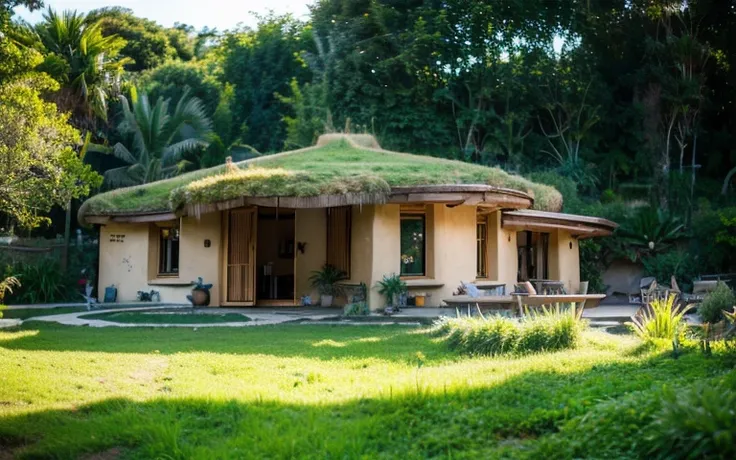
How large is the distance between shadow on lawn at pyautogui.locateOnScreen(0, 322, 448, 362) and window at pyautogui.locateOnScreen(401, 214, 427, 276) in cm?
380

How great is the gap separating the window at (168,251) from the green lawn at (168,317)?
430cm

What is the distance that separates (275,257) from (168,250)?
12.4 feet

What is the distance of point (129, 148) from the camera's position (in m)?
32.7

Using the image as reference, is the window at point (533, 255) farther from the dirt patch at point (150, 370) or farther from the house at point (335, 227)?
the dirt patch at point (150, 370)

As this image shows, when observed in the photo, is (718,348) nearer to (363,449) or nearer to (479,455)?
(479,455)

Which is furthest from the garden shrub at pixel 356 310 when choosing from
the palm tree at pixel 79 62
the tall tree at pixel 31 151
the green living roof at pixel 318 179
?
the palm tree at pixel 79 62

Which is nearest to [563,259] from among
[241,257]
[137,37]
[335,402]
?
[241,257]

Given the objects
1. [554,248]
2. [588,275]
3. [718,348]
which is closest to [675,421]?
[718,348]

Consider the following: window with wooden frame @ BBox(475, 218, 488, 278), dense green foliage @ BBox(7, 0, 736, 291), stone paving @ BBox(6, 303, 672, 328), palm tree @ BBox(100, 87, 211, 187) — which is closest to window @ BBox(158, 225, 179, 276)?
stone paving @ BBox(6, 303, 672, 328)

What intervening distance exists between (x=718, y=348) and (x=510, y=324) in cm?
304

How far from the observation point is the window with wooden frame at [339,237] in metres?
18.9

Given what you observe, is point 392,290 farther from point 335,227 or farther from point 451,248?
point 335,227

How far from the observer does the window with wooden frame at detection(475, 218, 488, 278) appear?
771 inches

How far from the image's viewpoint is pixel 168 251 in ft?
70.3
